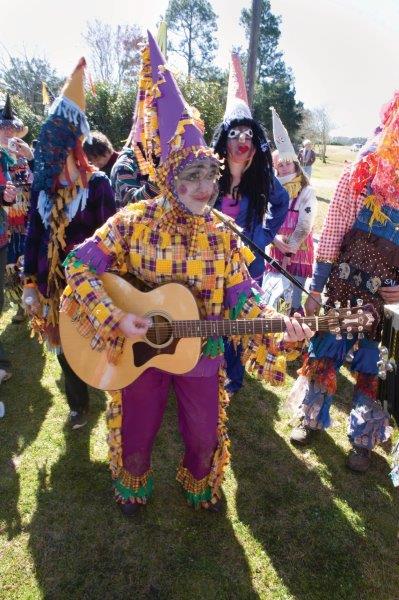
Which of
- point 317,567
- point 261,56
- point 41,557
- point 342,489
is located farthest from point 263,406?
point 261,56

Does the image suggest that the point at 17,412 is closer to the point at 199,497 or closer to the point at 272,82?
the point at 199,497

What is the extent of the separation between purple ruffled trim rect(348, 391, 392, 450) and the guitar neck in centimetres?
118

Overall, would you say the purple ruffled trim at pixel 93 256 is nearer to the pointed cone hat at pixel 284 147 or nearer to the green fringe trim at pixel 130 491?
the green fringe trim at pixel 130 491

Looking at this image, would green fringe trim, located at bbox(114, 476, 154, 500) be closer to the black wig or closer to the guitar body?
the guitar body

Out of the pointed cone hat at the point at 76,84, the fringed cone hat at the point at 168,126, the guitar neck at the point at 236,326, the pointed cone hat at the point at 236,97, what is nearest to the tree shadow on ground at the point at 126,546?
the guitar neck at the point at 236,326

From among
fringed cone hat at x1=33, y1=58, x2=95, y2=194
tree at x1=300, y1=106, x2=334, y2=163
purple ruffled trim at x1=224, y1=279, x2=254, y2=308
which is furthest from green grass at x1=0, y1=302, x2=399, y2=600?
tree at x1=300, y1=106, x2=334, y2=163

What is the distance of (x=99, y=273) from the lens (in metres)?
1.99

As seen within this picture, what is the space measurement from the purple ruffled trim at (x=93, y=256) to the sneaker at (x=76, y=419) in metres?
1.66

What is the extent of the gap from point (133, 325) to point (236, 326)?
0.51 metres

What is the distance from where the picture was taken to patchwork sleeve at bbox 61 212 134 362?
1909 mm

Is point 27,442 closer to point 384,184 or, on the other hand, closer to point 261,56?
point 384,184

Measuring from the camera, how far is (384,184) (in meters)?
2.29

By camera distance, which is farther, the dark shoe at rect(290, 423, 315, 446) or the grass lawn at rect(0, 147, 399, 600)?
the dark shoe at rect(290, 423, 315, 446)

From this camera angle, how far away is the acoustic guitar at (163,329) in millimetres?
1945
